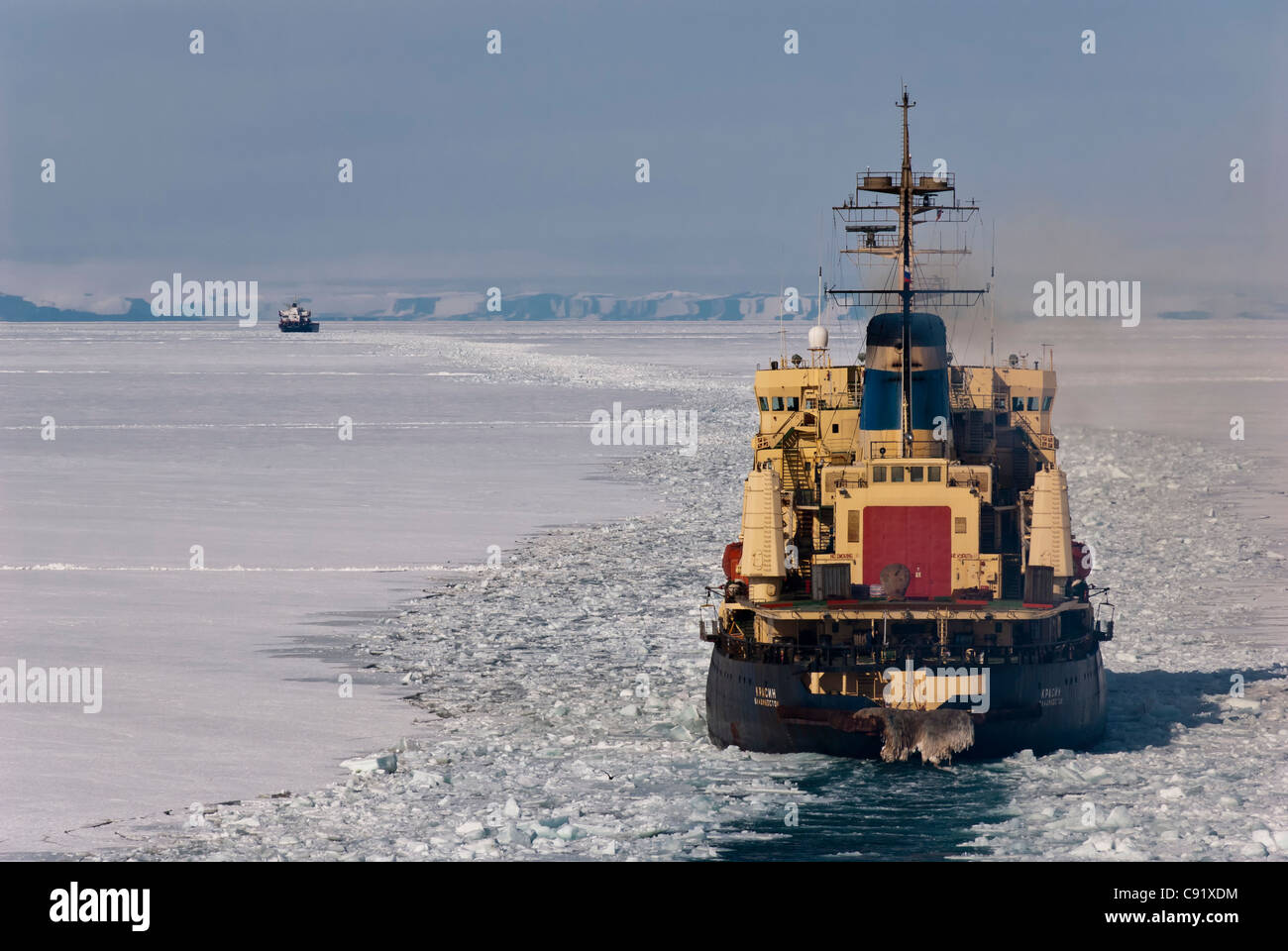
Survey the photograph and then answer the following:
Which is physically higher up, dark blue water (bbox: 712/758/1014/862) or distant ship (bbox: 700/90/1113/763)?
distant ship (bbox: 700/90/1113/763)

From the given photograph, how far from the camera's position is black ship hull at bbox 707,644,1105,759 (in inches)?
922

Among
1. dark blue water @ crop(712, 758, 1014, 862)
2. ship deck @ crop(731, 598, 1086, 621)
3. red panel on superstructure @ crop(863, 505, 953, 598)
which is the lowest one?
dark blue water @ crop(712, 758, 1014, 862)

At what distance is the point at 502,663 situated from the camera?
30.6m

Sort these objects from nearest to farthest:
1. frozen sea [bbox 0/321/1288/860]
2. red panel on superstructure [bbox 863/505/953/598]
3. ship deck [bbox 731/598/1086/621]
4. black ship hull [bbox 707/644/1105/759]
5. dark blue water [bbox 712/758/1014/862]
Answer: dark blue water [bbox 712/758/1014/862], frozen sea [bbox 0/321/1288/860], black ship hull [bbox 707/644/1105/759], ship deck [bbox 731/598/1086/621], red panel on superstructure [bbox 863/505/953/598]

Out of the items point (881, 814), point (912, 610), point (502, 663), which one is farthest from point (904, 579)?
point (502, 663)

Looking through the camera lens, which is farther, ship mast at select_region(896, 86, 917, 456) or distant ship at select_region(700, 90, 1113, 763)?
ship mast at select_region(896, 86, 917, 456)

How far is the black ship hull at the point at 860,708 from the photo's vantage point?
76.8 ft

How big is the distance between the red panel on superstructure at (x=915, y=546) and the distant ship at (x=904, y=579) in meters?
0.02

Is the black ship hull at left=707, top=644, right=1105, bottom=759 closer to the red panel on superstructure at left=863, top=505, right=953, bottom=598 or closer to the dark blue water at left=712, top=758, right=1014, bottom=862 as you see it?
the dark blue water at left=712, top=758, right=1014, bottom=862

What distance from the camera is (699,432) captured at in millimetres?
75250

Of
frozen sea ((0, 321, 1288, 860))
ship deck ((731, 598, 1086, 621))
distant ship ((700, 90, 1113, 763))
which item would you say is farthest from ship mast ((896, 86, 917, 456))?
frozen sea ((0, 321, 1288, 860))

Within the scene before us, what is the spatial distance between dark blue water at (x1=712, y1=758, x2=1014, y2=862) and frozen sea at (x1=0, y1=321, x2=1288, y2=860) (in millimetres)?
59
